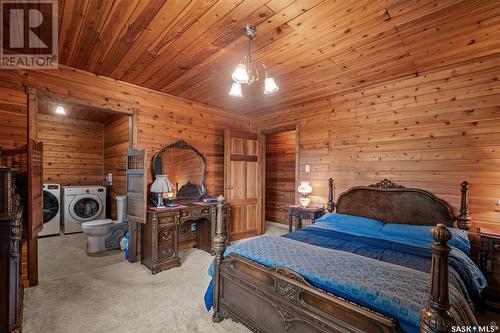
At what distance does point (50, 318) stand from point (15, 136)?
2013 mm

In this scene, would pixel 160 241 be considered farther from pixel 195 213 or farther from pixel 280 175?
pixel 280 175

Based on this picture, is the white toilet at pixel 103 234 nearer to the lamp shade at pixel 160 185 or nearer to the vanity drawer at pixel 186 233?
A: the vanity drawer at pixel 186 233

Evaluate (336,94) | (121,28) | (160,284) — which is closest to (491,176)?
(336,94)

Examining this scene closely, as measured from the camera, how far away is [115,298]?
2.42 meters

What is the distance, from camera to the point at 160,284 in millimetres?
2736

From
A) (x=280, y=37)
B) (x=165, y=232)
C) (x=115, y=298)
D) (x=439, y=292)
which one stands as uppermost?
(x=280, y=37)

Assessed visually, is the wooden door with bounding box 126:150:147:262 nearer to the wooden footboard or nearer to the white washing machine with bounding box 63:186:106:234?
the wooden footboard

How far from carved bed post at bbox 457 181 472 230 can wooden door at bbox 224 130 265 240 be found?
3107 mm

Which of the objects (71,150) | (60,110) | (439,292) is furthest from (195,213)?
(71,150)

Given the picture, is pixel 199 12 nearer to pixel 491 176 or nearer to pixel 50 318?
pixel 50 318

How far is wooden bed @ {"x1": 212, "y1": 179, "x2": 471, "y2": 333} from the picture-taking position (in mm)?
1045

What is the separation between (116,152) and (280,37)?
15.1 feet

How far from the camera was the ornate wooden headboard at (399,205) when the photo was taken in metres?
2.77

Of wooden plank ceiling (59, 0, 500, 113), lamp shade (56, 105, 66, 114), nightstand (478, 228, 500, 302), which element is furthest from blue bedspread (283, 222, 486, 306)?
lamp shade (56, 105, 66, 114)
